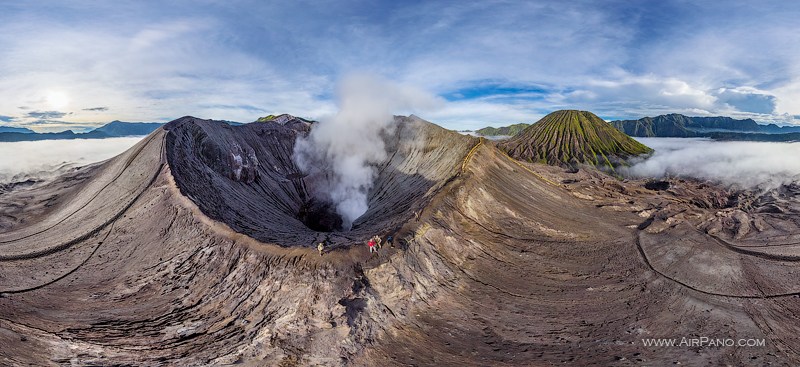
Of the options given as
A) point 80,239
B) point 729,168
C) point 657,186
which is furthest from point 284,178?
point 729,168

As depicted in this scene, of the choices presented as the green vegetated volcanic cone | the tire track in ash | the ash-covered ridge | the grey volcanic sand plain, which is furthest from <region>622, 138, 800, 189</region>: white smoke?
the tire track in ash

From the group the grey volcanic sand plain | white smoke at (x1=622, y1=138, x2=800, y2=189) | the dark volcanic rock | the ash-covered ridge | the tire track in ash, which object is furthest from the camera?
white smoke at (x1=622, y1=138, x2=800, y2=189)

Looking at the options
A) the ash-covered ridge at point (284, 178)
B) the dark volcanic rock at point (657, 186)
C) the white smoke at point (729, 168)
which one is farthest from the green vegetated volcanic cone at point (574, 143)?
the ash-covered ridge at point (284, 178)

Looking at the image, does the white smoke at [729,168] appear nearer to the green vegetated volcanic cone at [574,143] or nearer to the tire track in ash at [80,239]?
the green vegetated volcanic cone at [574,143]

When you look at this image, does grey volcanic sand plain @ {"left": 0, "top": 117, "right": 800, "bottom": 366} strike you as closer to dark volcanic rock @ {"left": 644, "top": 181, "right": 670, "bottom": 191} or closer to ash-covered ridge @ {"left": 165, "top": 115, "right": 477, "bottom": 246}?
ash-covered ridge @ {"left": 165, "top": 115, "right": 477, "bottom": 246}

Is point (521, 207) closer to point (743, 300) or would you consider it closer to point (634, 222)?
point (634, 222)

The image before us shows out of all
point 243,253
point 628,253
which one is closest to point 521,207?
point 628,253
